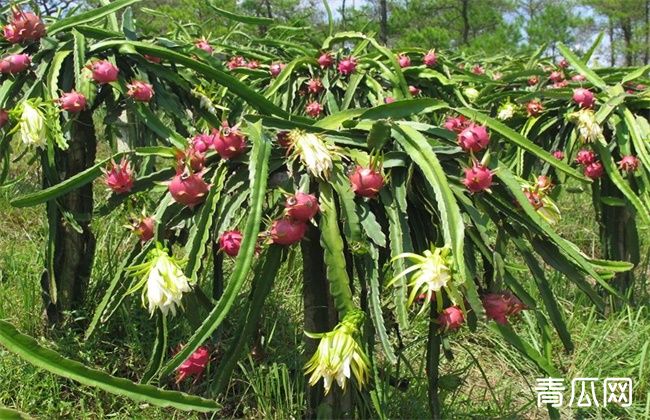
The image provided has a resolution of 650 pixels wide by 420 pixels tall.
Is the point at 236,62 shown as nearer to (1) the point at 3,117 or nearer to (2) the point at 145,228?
(1) the point at 3,117

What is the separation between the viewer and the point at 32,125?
1.36 metres

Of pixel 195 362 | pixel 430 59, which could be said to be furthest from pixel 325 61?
pixel 195 362

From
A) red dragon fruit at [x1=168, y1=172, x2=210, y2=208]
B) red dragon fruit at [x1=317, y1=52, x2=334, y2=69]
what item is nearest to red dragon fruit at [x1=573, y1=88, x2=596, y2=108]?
red dragon fruit at [x1=317, y1=52, x2=334, y2=69]

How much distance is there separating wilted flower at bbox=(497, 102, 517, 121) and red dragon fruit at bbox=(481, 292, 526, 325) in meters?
1.57

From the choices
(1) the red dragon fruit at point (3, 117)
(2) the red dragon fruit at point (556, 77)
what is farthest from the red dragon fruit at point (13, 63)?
(2) the red dragon fruit at point (556, 77)

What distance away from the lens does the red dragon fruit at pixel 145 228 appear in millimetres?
1211

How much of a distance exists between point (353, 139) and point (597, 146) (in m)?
1.35

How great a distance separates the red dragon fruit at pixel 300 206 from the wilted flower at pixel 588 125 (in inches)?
55.3

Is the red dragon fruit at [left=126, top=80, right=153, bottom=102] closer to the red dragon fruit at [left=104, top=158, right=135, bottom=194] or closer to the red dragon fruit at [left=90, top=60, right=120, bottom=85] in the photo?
the red dragon fruit at [left=90, top=60, right=120, bottom=85]

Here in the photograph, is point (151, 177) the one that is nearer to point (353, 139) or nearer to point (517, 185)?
point (353, 139)

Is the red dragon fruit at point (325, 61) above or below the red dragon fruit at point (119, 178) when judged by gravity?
above

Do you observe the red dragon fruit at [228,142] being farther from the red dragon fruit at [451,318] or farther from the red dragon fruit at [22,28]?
the red dragon fruit at [22,28]

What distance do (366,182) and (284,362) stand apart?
0.95m

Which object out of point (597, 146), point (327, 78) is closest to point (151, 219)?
point (327, 78)
